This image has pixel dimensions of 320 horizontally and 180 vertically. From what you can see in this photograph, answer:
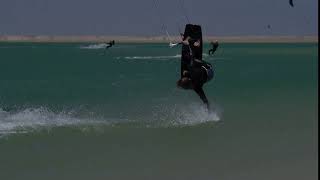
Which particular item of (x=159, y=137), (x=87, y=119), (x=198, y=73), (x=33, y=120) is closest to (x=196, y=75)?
(x=198, y=73)

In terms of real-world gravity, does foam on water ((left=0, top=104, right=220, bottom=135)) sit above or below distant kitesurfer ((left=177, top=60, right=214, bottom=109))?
below

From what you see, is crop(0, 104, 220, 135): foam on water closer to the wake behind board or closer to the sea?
the sea

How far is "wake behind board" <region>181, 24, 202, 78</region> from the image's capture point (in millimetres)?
15230

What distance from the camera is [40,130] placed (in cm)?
1702

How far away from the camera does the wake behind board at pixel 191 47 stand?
15230 mm

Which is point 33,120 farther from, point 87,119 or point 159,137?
point 159,137

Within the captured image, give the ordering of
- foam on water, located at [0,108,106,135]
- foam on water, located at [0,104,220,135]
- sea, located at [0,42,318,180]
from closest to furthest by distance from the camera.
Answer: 1. sea, located at [0,42,318,180]
2. foam on water, located at [0,108,106,135]
3. foam on water, located at [0,104,220,135]

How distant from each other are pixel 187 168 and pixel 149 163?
793mm

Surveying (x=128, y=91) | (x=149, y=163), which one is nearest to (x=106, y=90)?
(x=128, y=91)

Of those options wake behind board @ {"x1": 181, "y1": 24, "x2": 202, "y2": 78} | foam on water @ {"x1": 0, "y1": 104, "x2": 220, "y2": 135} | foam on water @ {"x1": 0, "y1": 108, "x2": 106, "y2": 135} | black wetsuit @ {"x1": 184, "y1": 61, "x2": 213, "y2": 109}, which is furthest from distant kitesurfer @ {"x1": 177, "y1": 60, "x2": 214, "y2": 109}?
foam on water @ {"x1": 0, "y1": 108, "x2": 106, "y2": 135}

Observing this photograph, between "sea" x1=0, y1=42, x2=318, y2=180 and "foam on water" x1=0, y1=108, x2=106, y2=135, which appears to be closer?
"sea" x1=0, y1=42, x2=318, y2=180

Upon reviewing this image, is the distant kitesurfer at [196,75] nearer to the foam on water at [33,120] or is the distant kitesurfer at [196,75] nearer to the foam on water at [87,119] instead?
A: the foam on water at [87,119]

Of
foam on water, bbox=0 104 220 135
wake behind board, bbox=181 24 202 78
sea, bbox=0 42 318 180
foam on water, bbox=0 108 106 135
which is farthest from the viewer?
foam on water, bbox=0 104 220 135
